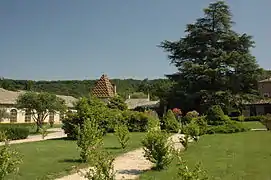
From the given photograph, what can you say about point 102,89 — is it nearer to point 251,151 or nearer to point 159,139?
point 251,151

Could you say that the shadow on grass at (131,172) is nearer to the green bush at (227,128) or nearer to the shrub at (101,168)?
the shrub at (101,168)

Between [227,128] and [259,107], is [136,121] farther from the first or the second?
[259,107]

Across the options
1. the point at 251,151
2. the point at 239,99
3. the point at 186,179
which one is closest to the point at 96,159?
the point at 186,179

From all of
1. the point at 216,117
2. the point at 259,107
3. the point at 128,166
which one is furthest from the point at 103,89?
the point at 128,166

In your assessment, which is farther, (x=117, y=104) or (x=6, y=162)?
(x=117, y=104)

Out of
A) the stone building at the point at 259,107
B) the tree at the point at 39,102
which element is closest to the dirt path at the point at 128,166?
the tree at the point at 39,102

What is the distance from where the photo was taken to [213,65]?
132 ft

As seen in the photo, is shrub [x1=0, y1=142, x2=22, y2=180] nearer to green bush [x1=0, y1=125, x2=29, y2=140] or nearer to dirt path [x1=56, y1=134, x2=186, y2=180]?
dirt path [x1=56, y1=134, x2=186, y2=180]

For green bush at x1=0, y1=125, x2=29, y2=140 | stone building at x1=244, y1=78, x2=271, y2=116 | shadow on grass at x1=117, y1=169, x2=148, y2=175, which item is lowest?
shadow on grass at x1=117, y1=169, x2=148, y2=175

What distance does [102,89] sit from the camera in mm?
44875

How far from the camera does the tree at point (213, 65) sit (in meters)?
39.8

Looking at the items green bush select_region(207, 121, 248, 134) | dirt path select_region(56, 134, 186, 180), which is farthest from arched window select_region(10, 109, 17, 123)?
dirt path select_region(56, 134, 186, 180)

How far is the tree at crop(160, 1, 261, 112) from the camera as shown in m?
39.8

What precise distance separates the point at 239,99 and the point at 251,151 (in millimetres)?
25372
